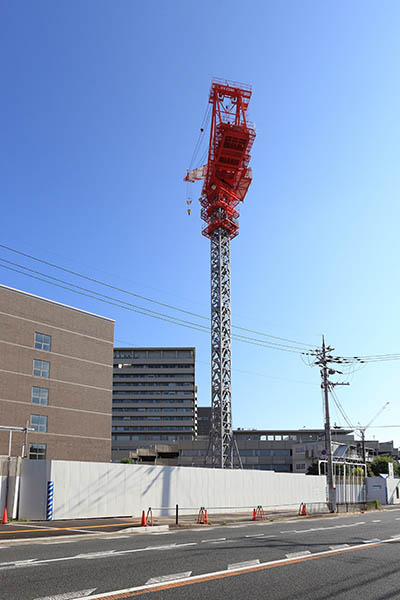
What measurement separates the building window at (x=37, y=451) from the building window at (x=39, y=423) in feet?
4.59

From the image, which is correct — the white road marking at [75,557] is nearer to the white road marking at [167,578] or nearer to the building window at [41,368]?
the white road marking at [167,578]

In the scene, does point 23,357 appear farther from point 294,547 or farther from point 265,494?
point 294,547

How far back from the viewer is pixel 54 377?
52.6 m

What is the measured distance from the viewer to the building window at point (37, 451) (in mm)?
49375

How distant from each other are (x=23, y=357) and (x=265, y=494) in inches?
955

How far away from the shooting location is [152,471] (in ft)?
110

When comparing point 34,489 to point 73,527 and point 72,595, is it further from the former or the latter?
point 72,595

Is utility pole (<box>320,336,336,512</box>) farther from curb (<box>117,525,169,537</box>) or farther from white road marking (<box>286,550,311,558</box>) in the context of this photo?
white road marking (<box>286,550,311,558</box>)

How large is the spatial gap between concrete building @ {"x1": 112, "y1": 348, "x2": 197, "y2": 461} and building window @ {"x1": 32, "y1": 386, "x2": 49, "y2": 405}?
83.4m

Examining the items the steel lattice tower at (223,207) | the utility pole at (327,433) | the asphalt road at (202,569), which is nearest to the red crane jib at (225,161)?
the steel lattice tower at (223,207)

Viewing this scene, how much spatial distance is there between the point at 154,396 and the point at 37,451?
88164 millimetres

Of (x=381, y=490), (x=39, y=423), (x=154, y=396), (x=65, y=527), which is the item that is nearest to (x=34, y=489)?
(x=65, y=527)

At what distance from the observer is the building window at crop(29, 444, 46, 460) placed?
49375mm

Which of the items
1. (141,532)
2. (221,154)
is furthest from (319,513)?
(221,154)
